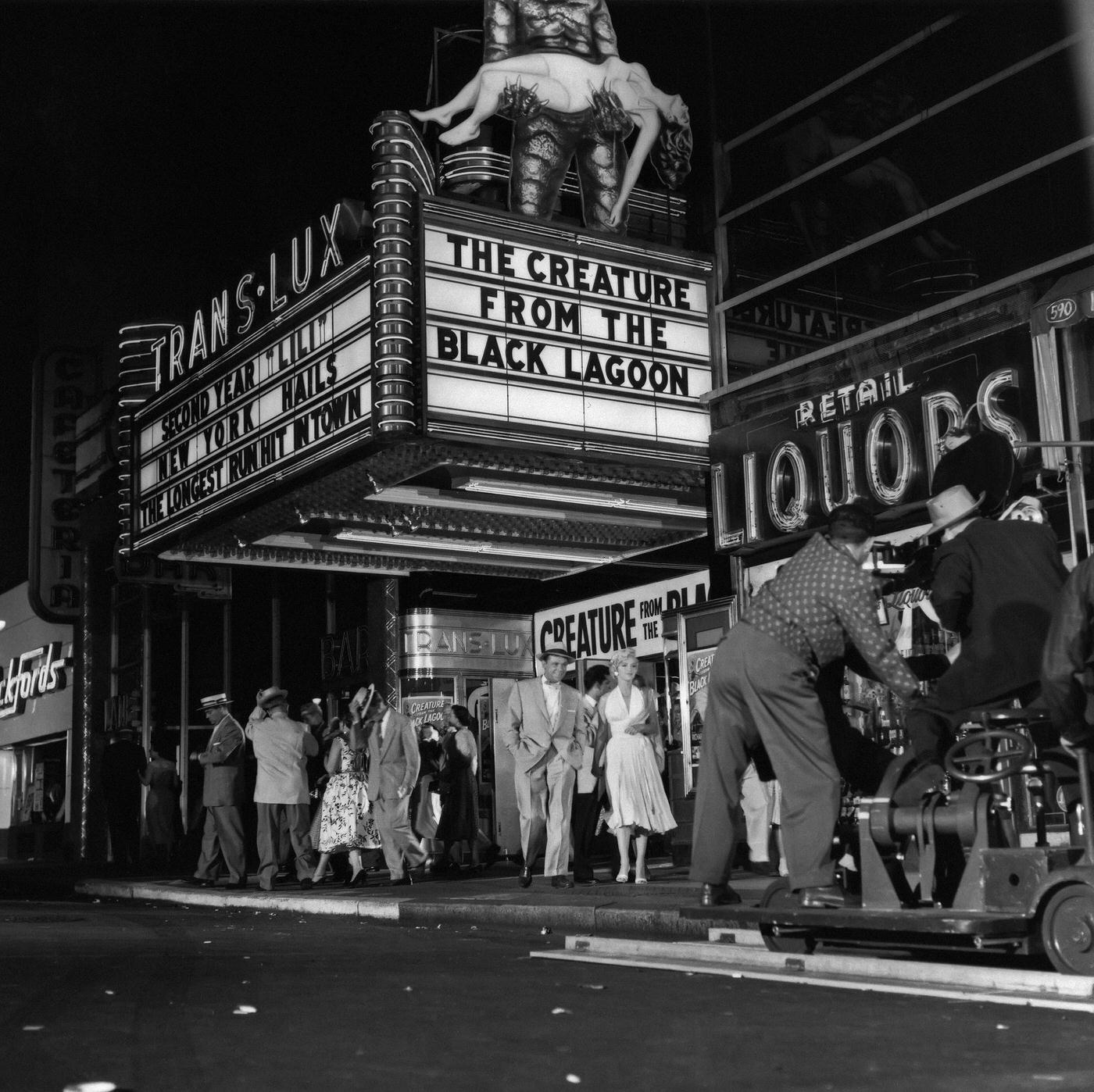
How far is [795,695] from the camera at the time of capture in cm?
598

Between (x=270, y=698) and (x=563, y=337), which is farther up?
(x=563, y=337)

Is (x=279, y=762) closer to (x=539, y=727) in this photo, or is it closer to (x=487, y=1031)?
(x=539, y=727)

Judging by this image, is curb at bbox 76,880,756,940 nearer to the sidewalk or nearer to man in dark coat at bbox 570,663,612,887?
the sidewalk

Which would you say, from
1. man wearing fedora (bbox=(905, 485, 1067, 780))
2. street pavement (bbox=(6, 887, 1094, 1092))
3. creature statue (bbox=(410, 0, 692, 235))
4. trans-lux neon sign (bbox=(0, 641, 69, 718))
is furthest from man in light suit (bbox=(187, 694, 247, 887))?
trans-lux neon sign (bbox=(0, 641, 69, 718))

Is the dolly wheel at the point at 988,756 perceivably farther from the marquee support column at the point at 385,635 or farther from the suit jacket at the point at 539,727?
the marquee support column at the point at 385,635

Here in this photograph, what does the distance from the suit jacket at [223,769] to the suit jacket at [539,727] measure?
11.6 ft

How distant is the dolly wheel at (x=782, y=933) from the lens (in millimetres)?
5938

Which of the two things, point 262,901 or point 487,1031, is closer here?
point 487,1031

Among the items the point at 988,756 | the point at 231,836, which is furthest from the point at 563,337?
the point at 988,756

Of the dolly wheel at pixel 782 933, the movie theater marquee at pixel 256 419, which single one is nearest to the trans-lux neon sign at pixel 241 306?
the movie theater marquee at pixel 256 419

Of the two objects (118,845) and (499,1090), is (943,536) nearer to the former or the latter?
(499,1090)

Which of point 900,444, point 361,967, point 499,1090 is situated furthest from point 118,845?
point 499,1090

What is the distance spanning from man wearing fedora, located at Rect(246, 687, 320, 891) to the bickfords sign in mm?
4568

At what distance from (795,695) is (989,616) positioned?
34.5 inches
